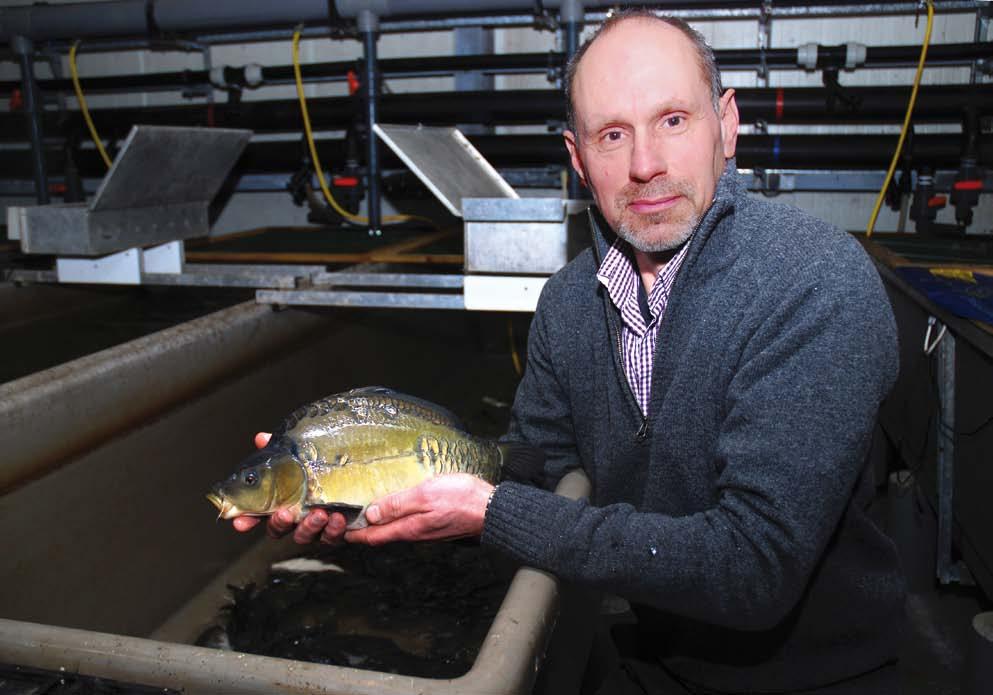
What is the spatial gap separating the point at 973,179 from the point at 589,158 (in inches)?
99.4

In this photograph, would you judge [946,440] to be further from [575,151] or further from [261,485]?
[261,485]

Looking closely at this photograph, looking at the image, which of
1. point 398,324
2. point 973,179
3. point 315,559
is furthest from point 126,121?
point 973,179

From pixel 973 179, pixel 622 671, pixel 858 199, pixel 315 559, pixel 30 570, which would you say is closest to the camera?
pixel 622 671

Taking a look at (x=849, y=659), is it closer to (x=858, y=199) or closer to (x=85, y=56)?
(x=858, y=199)

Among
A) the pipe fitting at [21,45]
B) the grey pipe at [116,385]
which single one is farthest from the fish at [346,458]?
the pipe fitting at [21,45]

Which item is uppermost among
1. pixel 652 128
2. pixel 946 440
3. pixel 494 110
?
pixel 494 110

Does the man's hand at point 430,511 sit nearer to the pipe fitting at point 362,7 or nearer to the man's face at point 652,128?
the man's face at point 652,128

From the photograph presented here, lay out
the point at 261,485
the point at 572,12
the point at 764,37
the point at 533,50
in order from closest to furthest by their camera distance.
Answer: the point at 261,485, the point at 572,12, the point at 764,37, the point at 533,50

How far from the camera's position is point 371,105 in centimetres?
346

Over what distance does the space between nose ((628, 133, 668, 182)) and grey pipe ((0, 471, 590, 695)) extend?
603 mm

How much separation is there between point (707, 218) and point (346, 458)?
1.81 feet

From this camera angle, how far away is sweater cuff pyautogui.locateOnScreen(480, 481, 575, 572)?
0.96m

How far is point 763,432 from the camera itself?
0.92 meters

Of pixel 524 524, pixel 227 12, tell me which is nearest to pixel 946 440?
pixel 524 524
